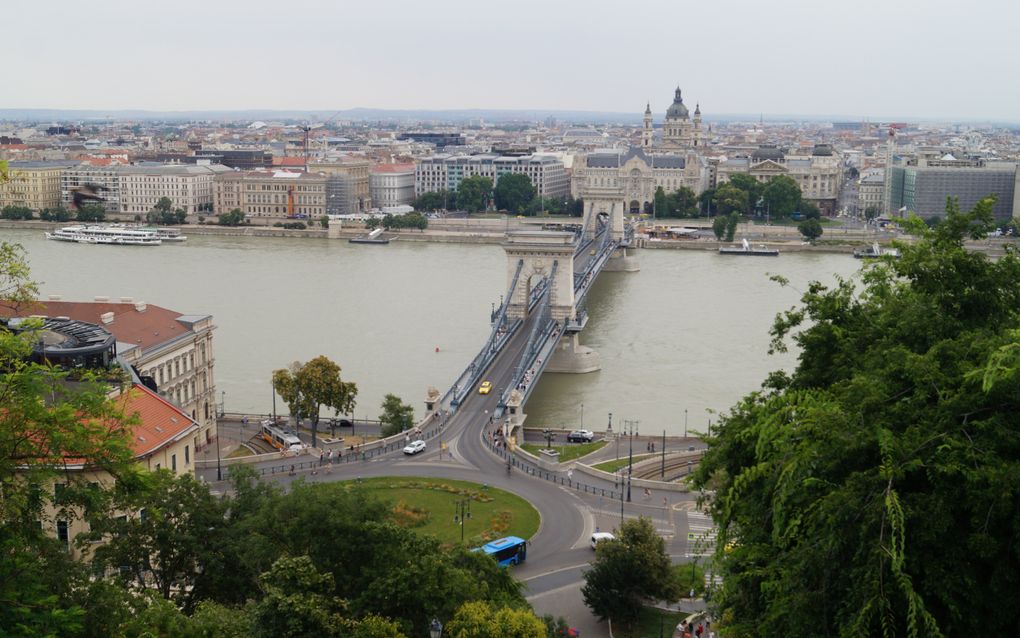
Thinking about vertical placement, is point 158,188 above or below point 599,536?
above

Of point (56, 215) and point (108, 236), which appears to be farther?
point (56, 215)

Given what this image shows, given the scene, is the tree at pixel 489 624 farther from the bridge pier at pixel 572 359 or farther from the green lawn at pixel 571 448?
the bridge pier at pixel 572 359

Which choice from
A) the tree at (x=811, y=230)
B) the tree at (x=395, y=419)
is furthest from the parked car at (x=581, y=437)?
the tree at (x=811, y=230)

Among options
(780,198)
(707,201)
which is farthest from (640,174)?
(780,198)

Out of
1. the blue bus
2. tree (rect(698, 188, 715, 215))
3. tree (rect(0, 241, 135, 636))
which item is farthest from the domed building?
tree (rect(0, 241, 135, 636))

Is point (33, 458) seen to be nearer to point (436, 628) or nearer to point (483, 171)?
point (436, 628)

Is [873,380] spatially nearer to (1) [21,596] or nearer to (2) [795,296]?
(1) [21,596]

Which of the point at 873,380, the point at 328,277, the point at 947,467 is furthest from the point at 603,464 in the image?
the point at 328,277
